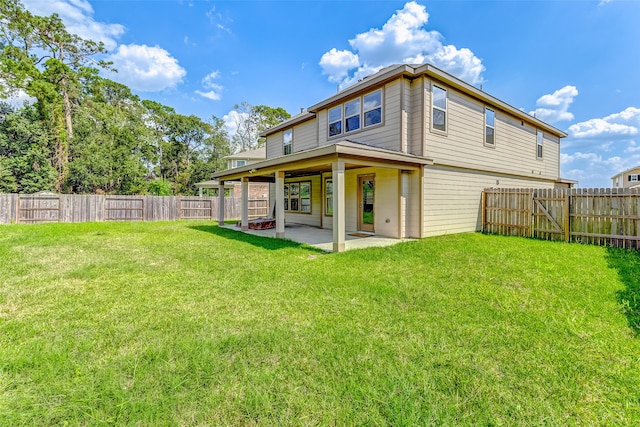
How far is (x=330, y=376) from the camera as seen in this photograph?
2.24 meters

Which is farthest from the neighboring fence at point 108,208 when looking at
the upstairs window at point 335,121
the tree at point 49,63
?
the tree at point 49,63

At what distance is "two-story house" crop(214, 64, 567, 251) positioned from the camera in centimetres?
815

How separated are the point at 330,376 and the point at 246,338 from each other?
1.00 metres

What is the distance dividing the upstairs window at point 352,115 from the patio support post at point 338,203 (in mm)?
3785

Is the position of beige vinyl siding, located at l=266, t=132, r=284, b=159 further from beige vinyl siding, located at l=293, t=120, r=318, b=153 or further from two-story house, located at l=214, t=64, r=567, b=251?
two-story house, located at l=214, t=64, r=567, b=251

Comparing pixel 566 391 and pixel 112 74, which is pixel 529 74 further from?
pixel 112 74

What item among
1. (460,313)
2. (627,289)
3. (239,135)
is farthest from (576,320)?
(239,135)

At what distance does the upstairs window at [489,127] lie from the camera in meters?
10.7

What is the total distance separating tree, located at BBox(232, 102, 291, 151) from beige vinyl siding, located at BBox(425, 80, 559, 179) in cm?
3042

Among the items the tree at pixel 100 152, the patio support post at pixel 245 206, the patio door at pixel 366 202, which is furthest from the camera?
the tree at pixel 100 152

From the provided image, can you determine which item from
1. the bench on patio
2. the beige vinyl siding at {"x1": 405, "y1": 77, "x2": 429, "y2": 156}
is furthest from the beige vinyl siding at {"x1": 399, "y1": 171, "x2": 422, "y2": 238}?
the bench on patio

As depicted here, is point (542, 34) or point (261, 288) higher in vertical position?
point (542, 34)

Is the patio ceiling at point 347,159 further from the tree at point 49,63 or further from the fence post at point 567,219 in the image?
the tree at point 49,63

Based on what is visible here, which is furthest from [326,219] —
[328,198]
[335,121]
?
[335,121]
